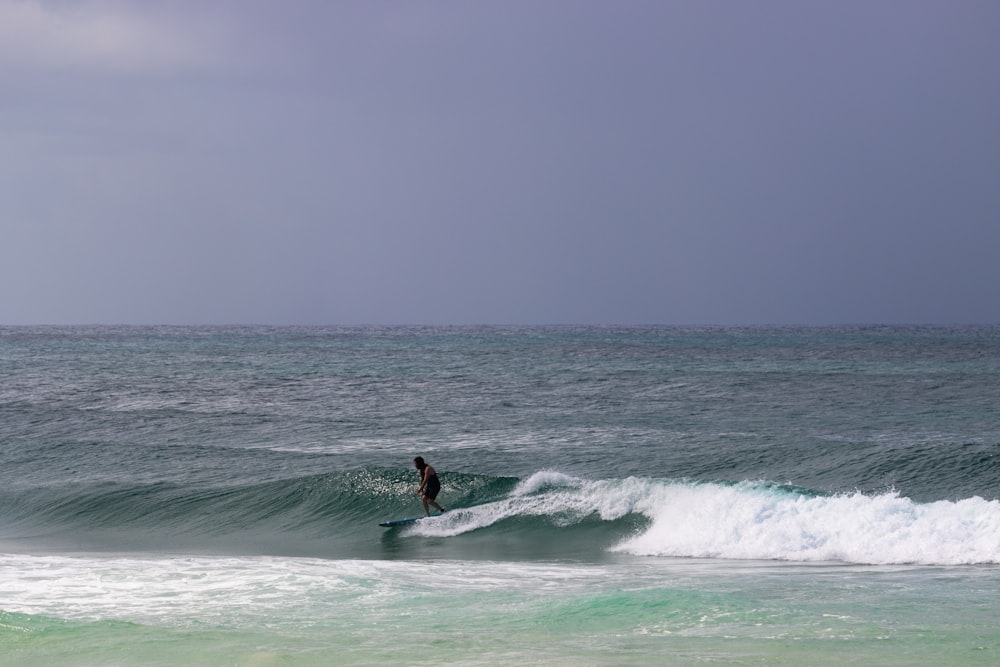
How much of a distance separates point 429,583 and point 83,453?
18.4 m

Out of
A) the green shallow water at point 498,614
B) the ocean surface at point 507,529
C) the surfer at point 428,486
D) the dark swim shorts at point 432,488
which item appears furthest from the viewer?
the dark swim shorts at point 432,488

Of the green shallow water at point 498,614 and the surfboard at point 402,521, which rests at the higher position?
the green shallow water at point 498,614

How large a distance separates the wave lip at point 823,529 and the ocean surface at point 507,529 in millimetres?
58

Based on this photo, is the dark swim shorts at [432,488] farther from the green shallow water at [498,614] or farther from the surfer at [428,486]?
the green shallow water at [498,614]

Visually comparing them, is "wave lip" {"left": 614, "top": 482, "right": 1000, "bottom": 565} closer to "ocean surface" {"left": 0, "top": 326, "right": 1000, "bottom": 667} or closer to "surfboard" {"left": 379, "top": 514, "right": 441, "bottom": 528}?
"ocean surface" {"left": 0, "top": 326, "right": 1000, "bottom": 667}

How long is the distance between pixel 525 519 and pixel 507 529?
1.96 feet

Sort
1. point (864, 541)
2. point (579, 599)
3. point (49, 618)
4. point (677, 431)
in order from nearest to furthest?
point (49, 618) < point (579, 599) < point (864, 541) < point (677, 431)

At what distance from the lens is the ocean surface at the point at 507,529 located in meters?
11.3

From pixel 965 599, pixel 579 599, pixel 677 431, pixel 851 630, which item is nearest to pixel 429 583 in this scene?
pixel 579 599

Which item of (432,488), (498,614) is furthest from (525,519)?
(498,614)

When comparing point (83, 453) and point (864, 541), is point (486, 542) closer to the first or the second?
point (864, 541)

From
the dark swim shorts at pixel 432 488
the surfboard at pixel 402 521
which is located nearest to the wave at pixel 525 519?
the surfboard at pixel 402 521

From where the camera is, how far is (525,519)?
21.2 m

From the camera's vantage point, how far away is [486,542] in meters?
19.9
